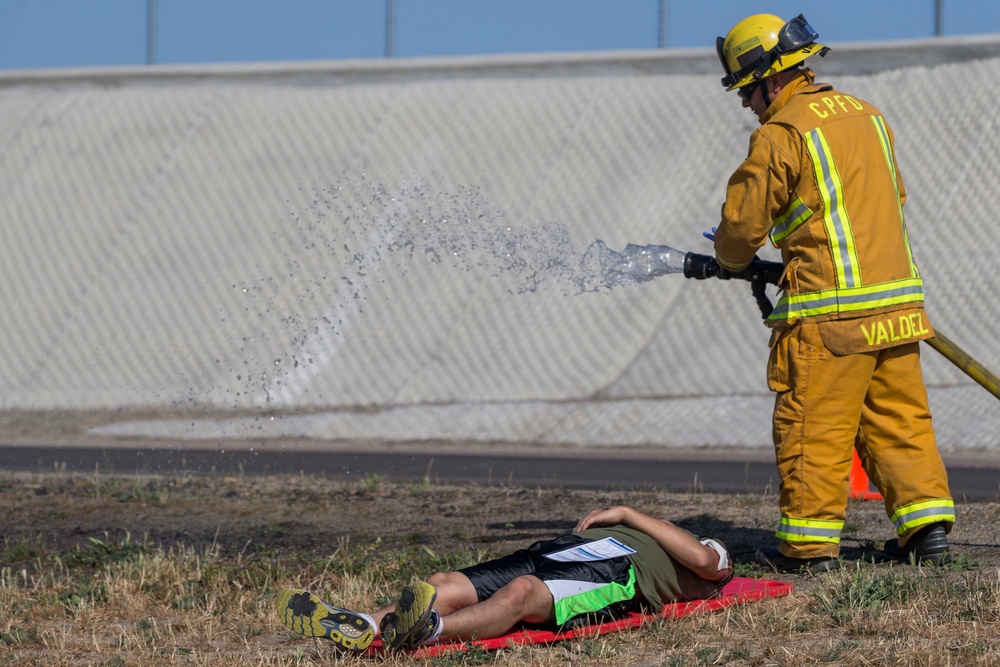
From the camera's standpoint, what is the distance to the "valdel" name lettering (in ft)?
18.1

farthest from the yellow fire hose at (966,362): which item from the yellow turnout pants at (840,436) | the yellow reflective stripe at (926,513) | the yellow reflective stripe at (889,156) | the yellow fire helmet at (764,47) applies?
the yellow fire helmet at (764,47)

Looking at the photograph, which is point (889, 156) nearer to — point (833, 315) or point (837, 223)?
point (837, 223)

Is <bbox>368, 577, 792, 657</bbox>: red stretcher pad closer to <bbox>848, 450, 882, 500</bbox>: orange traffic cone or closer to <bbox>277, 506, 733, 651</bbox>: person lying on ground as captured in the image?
<bbox>277, 506, 733, 651</bbox>: person lying on ground

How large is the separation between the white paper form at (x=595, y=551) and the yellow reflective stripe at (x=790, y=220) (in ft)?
4.82

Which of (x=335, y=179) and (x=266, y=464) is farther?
(x=335, y=179)

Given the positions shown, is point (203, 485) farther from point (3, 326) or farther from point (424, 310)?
point (3, 326)

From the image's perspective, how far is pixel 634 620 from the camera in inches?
187

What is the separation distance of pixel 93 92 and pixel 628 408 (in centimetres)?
1379

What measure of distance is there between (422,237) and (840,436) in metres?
15.9

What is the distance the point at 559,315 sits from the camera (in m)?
18.7

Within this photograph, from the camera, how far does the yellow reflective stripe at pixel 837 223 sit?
5.51 metres

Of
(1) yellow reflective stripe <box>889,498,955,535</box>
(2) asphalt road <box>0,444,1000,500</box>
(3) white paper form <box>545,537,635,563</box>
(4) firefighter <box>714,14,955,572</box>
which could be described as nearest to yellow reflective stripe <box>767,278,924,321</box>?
(4) firefighter <box>714,14,955,572</box>

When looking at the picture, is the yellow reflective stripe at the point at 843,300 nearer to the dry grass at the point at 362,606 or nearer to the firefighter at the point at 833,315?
the firefighter at the point at 833,315

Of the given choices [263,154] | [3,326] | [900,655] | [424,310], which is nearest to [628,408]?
[424,310]
